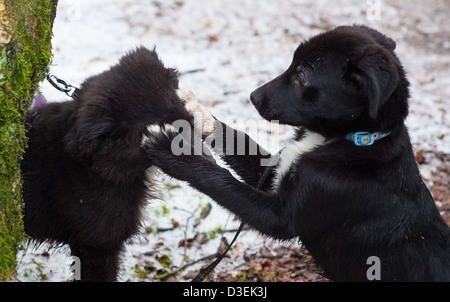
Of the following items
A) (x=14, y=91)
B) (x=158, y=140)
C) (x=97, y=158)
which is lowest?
(x=97, y=158)

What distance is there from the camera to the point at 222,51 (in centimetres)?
760

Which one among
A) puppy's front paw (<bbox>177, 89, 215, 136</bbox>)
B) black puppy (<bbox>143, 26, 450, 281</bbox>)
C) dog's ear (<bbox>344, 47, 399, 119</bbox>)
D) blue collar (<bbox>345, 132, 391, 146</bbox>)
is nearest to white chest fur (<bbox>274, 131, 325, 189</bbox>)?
black puppy (<bbox>143, 26, 450, 281</bbox>)

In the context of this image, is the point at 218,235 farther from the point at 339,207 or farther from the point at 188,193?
the point at 339,207

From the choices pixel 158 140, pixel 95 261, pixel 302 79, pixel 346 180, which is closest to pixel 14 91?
pixel 158 140

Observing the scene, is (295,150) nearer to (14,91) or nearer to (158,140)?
(158,140)

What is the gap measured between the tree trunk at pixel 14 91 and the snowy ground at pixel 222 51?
73.2 inches

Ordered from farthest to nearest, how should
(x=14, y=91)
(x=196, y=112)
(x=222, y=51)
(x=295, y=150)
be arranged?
1. (x=222, y=51)
2. (x=295, y=150)
3. (x=196, y=112)
4. (x=14, y=91)

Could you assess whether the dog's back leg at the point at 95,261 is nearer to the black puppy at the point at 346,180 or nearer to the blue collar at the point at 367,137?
the black puppy at the point at 346,180

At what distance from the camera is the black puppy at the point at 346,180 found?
3.26 meters

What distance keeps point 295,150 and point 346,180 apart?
0.46 metres

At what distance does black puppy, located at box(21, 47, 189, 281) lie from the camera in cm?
326

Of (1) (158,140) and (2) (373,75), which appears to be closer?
(2) (373,75)

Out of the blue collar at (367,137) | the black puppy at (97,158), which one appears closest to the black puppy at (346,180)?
the blue collar at (367,137)

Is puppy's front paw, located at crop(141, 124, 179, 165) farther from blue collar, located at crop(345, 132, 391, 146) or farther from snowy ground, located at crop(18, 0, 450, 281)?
snowy ground, located at crop(18, 0, 450, 281)
